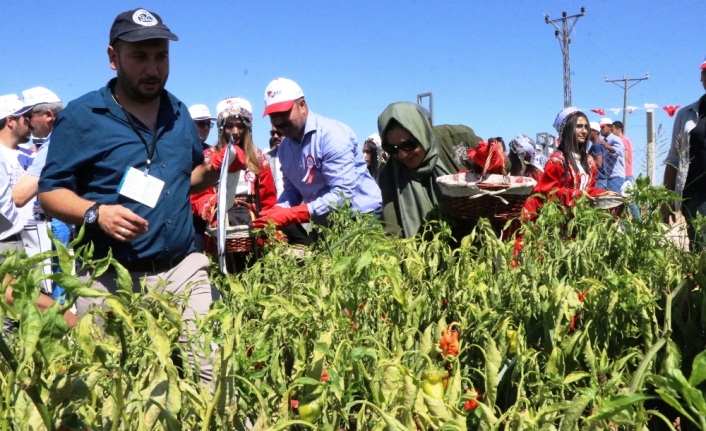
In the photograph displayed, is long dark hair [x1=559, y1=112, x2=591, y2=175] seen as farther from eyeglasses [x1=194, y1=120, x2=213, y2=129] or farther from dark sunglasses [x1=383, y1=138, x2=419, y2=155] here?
eyeglasses [x1=194, y1=120, x2=213, y2=129]

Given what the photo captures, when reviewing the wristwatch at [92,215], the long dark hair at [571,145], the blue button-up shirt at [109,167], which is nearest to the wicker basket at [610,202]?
the long dark hair at [571,145]

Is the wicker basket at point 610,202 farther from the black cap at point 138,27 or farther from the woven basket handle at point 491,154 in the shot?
the black cap at point 138,27

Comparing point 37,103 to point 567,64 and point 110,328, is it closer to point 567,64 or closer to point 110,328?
point 110,328

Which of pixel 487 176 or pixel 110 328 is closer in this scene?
pixel 110 328

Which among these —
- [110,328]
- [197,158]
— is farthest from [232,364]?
[197,158]

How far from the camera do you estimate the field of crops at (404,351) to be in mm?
944

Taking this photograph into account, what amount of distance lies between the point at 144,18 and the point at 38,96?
2.28 m

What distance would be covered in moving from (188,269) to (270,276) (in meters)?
0.30

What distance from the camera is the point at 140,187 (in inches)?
94.1

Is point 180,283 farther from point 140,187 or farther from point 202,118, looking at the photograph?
point 202,118

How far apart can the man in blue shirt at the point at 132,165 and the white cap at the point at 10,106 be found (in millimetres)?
1828

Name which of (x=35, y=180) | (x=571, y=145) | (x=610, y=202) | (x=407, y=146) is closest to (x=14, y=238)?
(x=35, y=180)

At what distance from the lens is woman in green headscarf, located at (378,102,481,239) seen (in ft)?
11.7

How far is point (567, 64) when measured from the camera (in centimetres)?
2891
